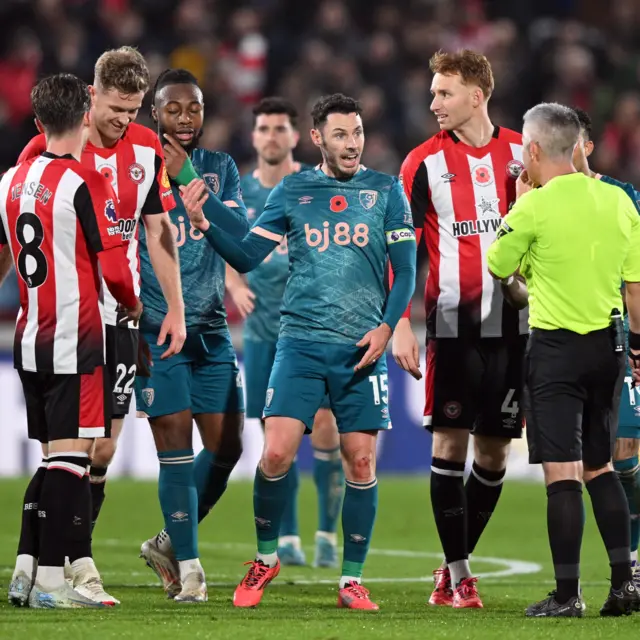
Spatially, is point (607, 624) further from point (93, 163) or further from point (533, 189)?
point (93, 163)

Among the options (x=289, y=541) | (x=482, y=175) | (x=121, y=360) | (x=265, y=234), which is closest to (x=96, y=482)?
(x=121, y=360)

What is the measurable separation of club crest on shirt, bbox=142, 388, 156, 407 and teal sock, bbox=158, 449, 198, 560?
0.24 metres

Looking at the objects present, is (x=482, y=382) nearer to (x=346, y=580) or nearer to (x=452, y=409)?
(x=452, y=409)

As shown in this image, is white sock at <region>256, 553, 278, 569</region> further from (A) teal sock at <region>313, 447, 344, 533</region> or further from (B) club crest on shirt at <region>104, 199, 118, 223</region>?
(A) teal sock at <region>313, 447, 344, 533</region>

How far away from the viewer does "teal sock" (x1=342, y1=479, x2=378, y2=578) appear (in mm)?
6332

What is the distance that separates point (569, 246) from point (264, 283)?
363 centimetres

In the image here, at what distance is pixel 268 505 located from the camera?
6430 millimetres

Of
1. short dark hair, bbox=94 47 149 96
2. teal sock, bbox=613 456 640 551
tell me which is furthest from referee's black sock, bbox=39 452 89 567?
teal sock, bbox=613 456 640 551

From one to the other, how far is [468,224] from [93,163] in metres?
1.75

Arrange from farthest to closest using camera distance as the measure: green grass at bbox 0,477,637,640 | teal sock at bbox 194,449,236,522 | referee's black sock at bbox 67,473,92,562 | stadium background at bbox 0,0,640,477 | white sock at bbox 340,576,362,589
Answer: stadium background at bbox 0,0,640,477 < teal sock at bbox 194,449,236,522 < white sock at bbox 340,576,362,589 < referee's black sock at bbox 67,473,92,562 < green grass at bbox 0,477,637,640

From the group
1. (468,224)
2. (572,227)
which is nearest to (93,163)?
→ (468,224)

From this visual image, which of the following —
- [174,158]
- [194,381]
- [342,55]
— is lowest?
[194,381]

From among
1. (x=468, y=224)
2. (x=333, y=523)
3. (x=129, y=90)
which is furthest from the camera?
(x=333, y=523)

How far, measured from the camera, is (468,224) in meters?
6.78
